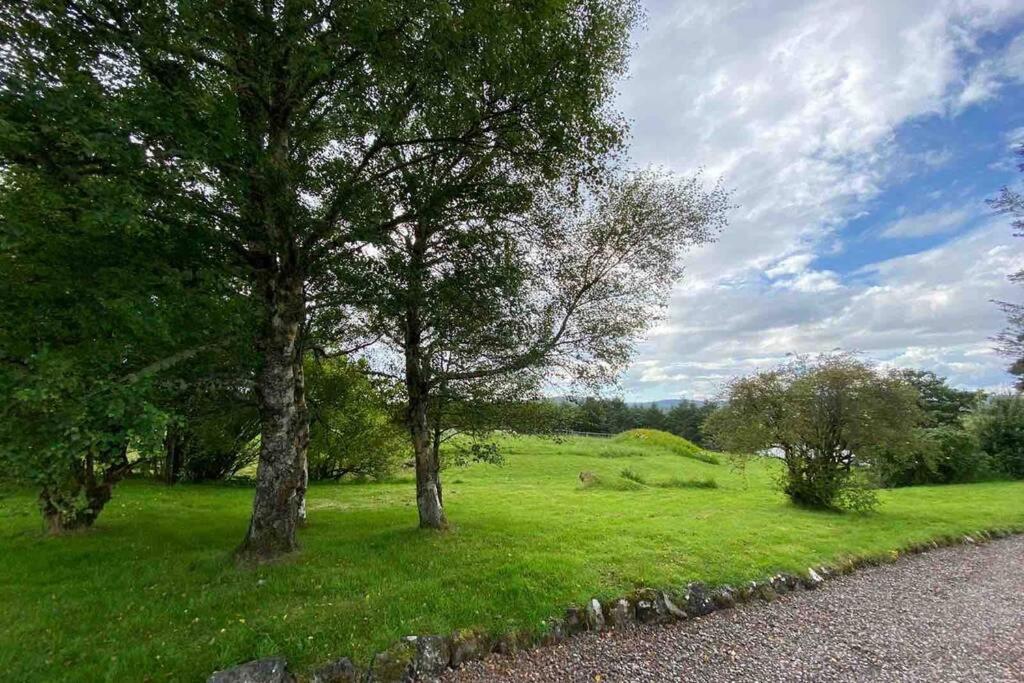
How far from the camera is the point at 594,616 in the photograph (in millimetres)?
7234

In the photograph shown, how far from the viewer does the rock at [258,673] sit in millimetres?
5195

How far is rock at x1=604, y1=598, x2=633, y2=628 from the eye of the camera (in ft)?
24.0

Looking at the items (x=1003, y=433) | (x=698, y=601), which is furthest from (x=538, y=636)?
(x=1003, y=433)

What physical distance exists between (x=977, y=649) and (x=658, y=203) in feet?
32.8

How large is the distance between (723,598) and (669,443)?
118 ft

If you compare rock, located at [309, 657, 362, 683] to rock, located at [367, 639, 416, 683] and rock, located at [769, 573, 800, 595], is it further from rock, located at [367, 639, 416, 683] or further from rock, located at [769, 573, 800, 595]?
rock, located at [769, 573, 800, 595]

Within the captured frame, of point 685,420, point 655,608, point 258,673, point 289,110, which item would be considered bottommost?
point 655,608

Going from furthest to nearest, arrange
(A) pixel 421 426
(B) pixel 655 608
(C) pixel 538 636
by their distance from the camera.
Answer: (A) pixel 421 426, (B) pixel 655 608, (C) pixel 538 636

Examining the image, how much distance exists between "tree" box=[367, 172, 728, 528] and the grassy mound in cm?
3068

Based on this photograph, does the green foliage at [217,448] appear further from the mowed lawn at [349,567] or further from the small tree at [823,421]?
the small tree at [823,421]

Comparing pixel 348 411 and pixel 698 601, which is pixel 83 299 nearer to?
pixel 348 411

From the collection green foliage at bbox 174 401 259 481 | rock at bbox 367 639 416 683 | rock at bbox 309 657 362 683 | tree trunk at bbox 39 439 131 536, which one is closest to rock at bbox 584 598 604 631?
rock at bbox 367 639 416 683

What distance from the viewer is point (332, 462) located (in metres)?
23.1

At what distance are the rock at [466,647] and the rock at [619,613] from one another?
2.07m
